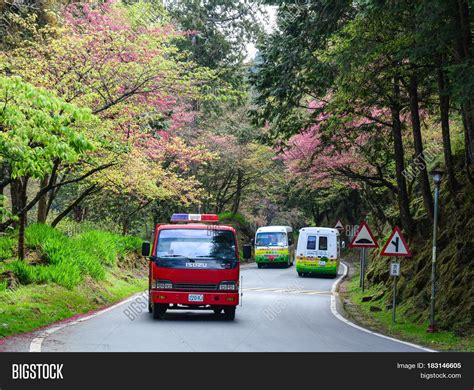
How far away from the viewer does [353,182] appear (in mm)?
36531

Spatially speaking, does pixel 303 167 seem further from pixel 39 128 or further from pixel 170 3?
pixel 39 128

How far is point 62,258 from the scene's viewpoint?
19.2 meters

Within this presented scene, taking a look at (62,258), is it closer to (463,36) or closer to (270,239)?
(463,36)

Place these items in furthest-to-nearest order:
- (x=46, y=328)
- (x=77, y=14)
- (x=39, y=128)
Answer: (x=77, y=14) < (x=46, y=328) < (x=39, y=128)

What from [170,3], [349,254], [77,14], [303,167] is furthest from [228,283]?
[349,254]

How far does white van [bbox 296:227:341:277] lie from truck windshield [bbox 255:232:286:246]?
8.47m

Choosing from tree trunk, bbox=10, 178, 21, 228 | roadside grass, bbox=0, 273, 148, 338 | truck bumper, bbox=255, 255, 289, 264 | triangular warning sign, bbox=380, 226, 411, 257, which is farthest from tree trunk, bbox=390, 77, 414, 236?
truck bumper, bbox=255, 255, 289, 264

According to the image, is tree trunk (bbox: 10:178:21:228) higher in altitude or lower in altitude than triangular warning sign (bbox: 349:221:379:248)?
higher

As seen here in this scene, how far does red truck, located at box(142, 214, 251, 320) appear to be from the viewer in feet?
48.4

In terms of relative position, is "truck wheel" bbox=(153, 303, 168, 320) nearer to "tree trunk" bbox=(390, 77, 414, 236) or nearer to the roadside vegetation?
the roadside vegetation

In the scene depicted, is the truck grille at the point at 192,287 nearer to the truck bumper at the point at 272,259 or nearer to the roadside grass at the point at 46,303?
the roadside grass at the point at 46,303

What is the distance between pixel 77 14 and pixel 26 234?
7.83 meters

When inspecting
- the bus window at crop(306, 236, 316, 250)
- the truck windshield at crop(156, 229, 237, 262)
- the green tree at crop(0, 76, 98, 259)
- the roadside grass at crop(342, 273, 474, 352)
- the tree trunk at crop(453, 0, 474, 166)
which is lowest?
the roadside grass at crop(342, 273, 474, 352)

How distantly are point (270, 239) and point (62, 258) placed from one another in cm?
2621
